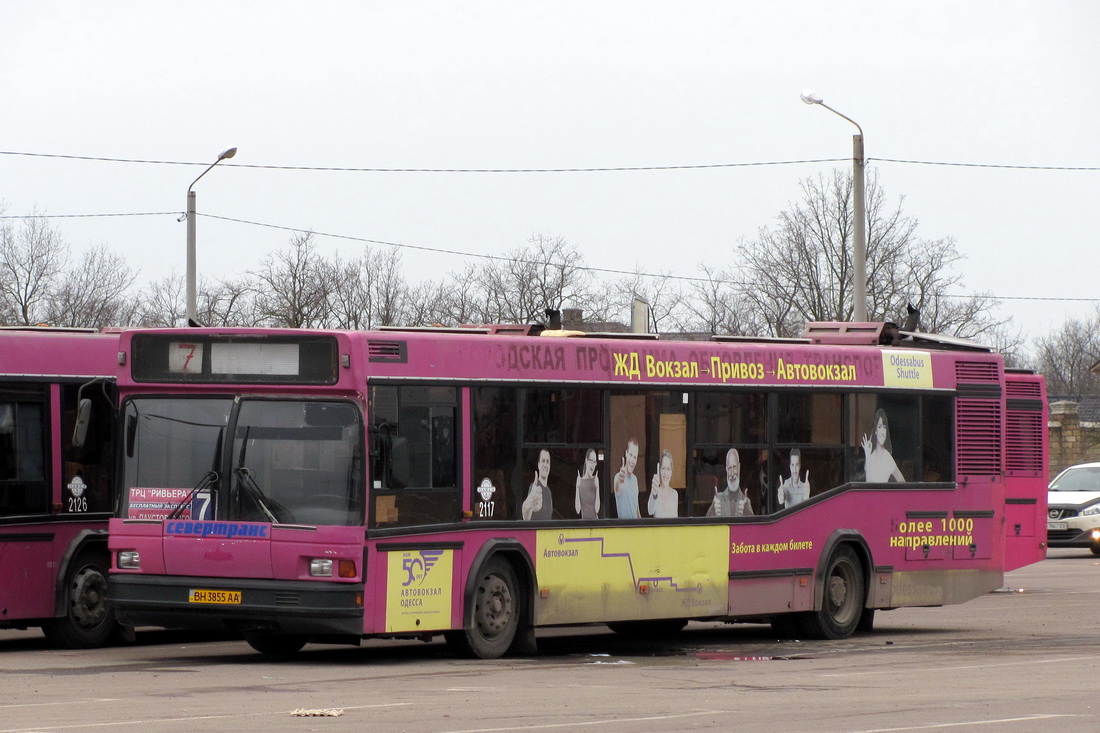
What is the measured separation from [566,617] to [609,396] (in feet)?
6.23

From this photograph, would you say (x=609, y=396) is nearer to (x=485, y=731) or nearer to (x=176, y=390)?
(x=176, y=390)

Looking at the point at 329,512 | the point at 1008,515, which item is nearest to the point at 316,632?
the point at 329,512

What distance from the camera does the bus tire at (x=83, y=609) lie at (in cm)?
1531

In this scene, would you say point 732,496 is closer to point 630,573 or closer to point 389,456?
point 630,573

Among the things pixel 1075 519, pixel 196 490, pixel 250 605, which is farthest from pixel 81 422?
pixel 1075 519

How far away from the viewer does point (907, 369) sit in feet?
60.6

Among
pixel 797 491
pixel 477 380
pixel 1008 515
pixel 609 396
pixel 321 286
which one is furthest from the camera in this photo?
pixel 321 286

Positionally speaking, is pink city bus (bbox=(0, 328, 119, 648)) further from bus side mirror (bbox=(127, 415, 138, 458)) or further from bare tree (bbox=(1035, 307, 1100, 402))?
bare tree (bbox=(1035, 307, 1100, 402))

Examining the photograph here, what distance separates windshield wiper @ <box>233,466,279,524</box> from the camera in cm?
1362

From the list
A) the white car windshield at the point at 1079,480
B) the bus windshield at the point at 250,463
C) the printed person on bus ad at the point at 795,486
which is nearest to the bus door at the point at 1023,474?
the printed person on bus ad at the point at 795,486

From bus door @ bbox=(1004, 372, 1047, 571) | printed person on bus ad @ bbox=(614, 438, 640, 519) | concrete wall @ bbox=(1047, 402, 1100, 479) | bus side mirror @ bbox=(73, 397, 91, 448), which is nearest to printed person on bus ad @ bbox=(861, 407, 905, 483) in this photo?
bus door @ bbox=(1004, 372, 1047, 571)

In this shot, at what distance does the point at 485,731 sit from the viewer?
→ 9844 millimetres

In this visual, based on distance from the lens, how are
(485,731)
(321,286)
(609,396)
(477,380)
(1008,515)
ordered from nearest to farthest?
1. (485,731)
2. (477,380)
3. (609,396)
4. (1008,515)
5. (321,286)

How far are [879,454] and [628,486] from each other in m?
3.52
